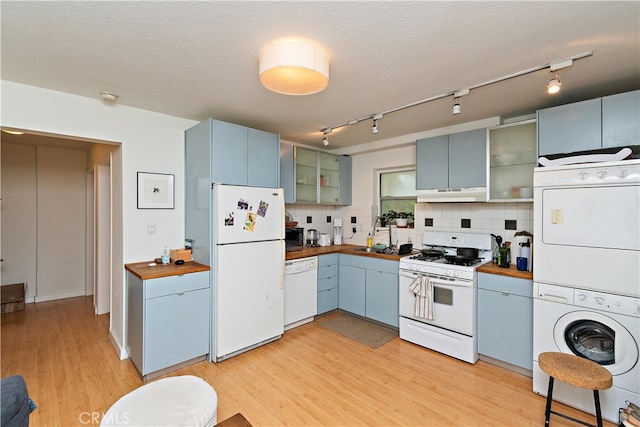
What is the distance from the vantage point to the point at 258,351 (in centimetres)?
302

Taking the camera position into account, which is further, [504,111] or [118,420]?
[504,111]

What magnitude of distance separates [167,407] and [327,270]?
2.65 metres

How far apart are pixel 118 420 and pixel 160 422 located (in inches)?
7.8

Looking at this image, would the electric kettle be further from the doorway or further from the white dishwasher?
the doorway

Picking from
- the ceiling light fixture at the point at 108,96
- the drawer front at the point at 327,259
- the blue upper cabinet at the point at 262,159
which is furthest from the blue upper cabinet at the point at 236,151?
the drawer front at the point at 327,259

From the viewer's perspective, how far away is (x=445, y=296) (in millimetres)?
2943

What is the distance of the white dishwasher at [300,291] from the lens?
11.5 ft

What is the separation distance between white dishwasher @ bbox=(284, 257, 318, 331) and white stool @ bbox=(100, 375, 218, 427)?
72.7 inches

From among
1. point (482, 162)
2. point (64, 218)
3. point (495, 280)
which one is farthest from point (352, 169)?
point (64, 218)

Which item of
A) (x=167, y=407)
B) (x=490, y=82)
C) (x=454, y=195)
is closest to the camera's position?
(x=167, y=407)

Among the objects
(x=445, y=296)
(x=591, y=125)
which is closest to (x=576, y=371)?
(x=445, y=296)

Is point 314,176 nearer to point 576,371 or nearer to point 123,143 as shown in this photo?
point 123,143

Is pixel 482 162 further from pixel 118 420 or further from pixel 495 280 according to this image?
pixel 118 420

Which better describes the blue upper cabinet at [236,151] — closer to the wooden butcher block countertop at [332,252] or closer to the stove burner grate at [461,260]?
the wooden butcher block countertop at [332,252]
